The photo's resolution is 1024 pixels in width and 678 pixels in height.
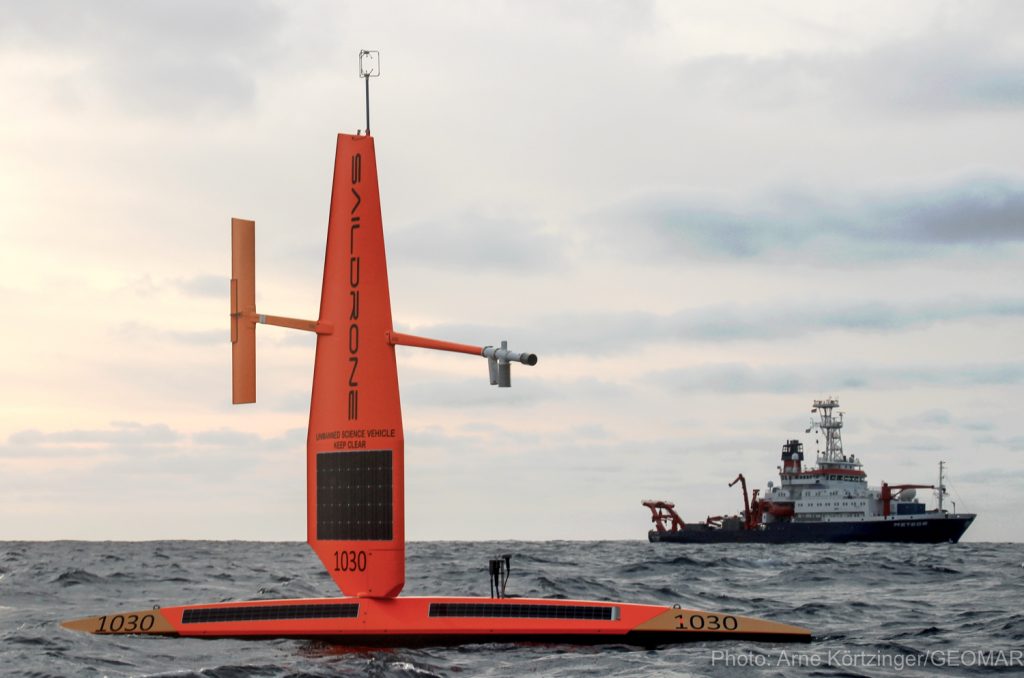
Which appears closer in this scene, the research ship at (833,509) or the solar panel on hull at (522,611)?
the solar panel on hull at (522,611)

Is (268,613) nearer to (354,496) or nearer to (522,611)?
(354,496)

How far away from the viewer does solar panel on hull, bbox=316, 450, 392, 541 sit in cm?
2225

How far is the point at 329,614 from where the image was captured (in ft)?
72.9

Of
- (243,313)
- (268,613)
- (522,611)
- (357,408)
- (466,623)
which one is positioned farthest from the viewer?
(268,613)

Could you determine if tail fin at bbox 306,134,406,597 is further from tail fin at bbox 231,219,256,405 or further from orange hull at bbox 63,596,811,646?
tail fin at bbox 231,219,256,405

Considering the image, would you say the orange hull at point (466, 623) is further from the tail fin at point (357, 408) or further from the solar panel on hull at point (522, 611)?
the tail fin at point (357, 408)

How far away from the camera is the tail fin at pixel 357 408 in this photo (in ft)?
73.0

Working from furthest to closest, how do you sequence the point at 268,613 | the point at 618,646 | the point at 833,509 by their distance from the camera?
the point at 833,509 → the point at 268,613 → the point at 618,646

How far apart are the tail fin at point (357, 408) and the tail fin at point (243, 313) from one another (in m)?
1.45

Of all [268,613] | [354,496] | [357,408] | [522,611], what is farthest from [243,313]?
[522,611]

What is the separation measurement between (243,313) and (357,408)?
286 centimetres

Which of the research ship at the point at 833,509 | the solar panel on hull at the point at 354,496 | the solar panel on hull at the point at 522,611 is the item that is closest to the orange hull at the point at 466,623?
the solar panel on hull at the point at 522,611

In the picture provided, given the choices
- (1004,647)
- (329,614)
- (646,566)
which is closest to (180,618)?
(329,614)

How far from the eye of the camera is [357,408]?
22.5 m
